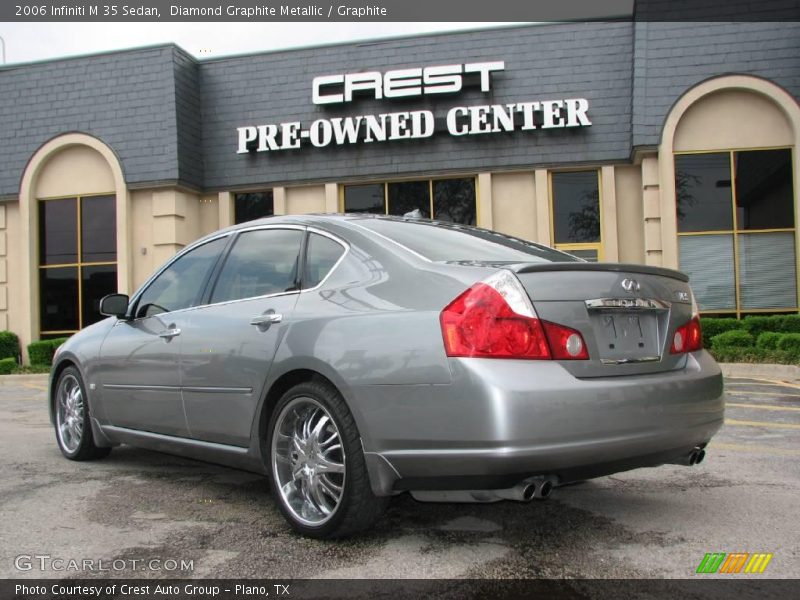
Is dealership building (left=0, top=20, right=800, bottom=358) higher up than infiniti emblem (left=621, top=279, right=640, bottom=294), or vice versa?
dealership building (left=0, top=20, right=800, bottom=358)

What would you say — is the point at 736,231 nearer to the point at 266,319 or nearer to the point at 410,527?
the point at 410,527

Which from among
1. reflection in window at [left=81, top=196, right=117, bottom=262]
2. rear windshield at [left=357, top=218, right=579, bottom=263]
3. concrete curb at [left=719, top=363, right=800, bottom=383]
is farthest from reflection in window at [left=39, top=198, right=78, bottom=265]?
rear windshield at [left=357, top=218, right=579, bottom=263]

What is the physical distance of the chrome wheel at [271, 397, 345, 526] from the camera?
3.45 m

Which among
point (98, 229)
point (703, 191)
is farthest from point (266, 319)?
point (98, 229)

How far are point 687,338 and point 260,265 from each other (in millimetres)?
2254

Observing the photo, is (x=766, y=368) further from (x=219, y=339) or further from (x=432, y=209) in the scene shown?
(x=219, y=339)

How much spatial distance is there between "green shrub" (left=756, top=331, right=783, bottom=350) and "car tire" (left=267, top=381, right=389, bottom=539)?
10.9 metres

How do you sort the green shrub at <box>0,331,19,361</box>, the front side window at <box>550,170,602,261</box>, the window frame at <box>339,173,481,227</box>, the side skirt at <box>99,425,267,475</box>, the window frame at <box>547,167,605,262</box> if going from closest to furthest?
the side skirt at <box>99,425,267,475</box>, the window frame at <box>547,167,605,262</box>, the front side window at <box>550,170,602,261</box>, the window frame at <box>339,173,481,227</box>, the green shrub at <box>0,331,19,361</box>

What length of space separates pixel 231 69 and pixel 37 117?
4.61 metres

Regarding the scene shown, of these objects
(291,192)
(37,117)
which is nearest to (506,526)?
(291,192)

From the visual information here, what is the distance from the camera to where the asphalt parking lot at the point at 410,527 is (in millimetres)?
3098

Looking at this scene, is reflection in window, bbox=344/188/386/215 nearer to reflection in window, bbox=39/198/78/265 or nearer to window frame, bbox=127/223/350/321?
reflection in window, bbox=39/198/78/265

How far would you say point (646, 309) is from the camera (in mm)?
3445

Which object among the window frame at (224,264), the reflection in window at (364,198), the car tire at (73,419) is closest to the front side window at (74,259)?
the reflection in window at (364,198)
